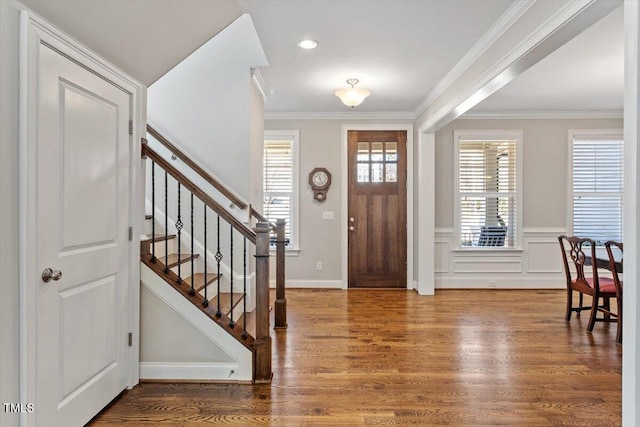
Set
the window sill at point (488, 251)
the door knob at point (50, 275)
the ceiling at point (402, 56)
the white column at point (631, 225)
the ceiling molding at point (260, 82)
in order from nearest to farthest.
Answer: the white column at point (631, 225) → the door knob at point (50, 275) → the ceiling at point (402, 56) → the ceiling molding at point (260, 82) → the window sill at point (488, 251)

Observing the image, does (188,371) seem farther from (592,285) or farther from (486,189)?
(486,189)

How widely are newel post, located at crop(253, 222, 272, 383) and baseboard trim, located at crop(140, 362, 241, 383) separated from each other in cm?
16

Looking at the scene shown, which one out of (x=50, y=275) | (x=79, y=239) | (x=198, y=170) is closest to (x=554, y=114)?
(x=198, y=170)

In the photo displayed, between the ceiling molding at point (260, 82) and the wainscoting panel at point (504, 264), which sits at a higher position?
the ceiling molding at point (260, 82)

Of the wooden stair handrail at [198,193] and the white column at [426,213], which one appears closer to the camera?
the wooden stair handrail at [198,193]

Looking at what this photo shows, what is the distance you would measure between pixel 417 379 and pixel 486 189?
3.81 m

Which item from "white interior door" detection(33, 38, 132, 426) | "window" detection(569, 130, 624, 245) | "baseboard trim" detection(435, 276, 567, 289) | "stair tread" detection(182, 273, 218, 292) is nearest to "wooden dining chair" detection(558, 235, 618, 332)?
"baseboard trim" detection(435, 276, 567, 289)

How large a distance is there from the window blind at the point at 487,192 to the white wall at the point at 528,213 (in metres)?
0.15

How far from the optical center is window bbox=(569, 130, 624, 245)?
5.68 metres

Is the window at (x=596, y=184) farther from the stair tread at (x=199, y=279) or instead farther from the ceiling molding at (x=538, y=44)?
the stair tread at (x=199, y=279)

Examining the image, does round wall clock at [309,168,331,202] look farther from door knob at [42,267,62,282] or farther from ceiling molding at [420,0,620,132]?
door knob at [42,267,62,282]

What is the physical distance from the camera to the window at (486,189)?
571 cm

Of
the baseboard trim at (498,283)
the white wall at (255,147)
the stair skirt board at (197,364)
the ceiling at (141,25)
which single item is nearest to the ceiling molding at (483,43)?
the ceiling at (141,25)

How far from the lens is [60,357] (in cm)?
191
